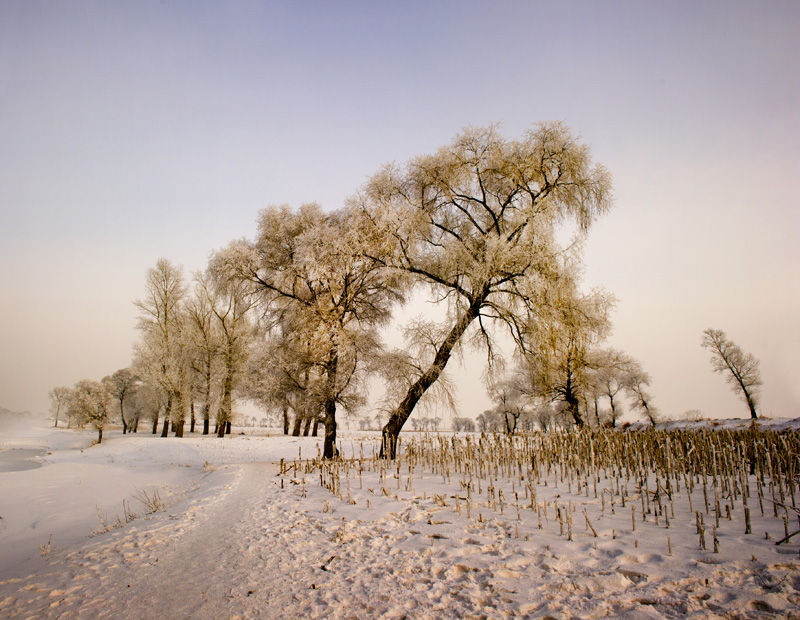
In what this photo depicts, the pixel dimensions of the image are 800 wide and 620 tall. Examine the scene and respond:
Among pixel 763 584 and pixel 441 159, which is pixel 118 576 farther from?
pixel 441 159

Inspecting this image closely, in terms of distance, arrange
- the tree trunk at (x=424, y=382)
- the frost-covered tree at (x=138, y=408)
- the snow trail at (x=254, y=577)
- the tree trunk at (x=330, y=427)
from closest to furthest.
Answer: the snow trail at (x=254, y=577)
the tree trunk at (x=424, y=382)
the tree trunk at (x=330, y=427)
the frost-covered tree at (x=138, y=408)

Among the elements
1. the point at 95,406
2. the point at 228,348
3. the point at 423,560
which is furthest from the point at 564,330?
the point at 95,406

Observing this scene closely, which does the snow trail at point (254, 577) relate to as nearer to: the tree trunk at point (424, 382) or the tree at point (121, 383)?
the tree trunk at point (424, 382)

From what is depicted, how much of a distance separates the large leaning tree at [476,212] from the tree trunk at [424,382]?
0.03 m

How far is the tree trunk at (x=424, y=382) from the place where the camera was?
39.4ft

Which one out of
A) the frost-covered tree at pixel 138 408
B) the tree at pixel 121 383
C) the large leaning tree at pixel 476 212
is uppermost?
the large leaning tree at pixel 476 212

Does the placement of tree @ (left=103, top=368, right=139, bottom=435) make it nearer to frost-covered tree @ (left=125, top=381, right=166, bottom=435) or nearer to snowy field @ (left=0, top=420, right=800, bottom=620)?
frost-covered tree @ (left=125, top=381, right=166, bottom=435)

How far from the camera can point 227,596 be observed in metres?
3.16

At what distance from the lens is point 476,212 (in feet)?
45.6

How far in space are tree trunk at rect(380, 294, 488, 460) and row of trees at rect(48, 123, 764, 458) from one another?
Result: 0.16ft

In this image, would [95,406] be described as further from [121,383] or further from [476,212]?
[476,212]

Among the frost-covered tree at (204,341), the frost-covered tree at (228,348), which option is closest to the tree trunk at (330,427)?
the frost-covered tree at (228,348)

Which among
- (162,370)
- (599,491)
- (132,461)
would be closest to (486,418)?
(162,370)

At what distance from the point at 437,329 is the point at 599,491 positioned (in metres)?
7.22
